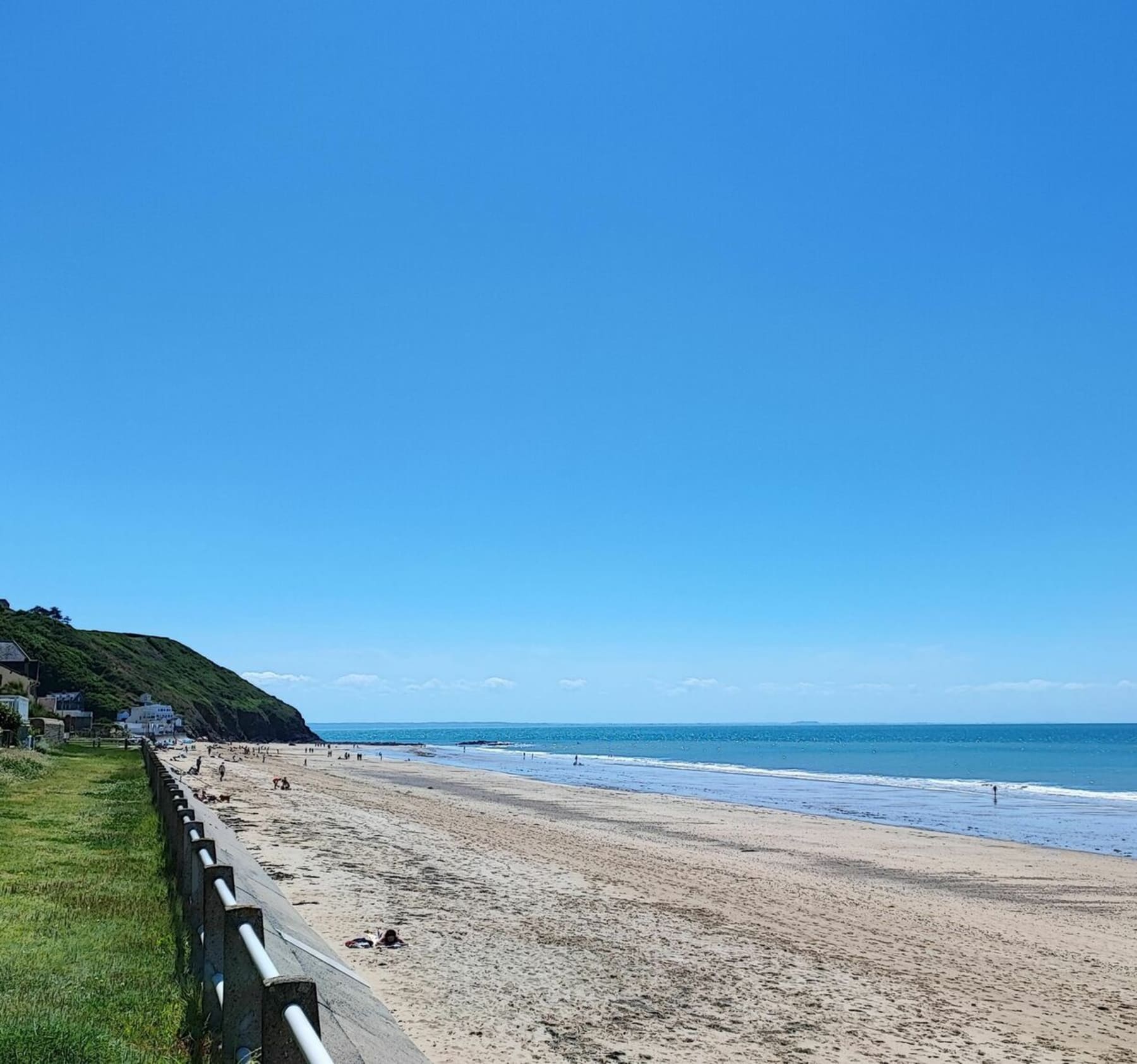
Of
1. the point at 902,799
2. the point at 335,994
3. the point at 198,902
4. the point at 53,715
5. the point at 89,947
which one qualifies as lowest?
the point at 902,799

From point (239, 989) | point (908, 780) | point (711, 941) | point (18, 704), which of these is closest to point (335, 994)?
point (239, 989)

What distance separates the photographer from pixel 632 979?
386 inches

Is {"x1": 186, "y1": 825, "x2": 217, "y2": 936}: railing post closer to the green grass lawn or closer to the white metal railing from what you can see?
the white metal railing

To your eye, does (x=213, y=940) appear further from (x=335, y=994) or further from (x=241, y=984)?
(x=241, y=984)

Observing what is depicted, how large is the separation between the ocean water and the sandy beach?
12.0m

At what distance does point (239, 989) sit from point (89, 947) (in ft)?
12.9

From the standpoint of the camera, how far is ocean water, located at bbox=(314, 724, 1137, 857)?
3738 cm

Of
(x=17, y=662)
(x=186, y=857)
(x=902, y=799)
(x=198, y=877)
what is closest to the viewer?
(x=198, y=877)

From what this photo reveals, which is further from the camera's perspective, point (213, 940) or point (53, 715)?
point (53, 715)

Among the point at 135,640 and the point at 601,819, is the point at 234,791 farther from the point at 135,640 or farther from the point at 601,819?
the point at 135,640

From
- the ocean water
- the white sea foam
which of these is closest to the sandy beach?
the ocean water

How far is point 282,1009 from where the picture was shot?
3365mm

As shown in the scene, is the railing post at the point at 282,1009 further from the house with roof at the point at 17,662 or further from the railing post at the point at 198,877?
the house with roof at the point at 17,662

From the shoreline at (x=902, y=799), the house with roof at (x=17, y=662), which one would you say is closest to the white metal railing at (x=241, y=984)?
the shoreline at (x=902, y=799)
